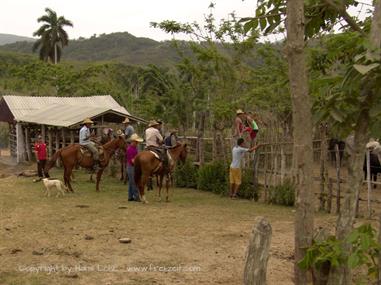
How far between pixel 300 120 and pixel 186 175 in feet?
36.9

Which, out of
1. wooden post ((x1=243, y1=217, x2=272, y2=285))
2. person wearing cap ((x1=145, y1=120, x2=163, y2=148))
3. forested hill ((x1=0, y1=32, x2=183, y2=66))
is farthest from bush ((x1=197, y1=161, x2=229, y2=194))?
forested hill ((x1=0, y1=32, x2=183, y2=66))

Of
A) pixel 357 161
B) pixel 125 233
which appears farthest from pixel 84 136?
pixel 357 161

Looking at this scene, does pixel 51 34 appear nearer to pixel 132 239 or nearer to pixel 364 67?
pixel 132 239

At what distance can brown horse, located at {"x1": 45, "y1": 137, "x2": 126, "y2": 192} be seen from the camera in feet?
43.1

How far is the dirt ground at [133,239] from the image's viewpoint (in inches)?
234

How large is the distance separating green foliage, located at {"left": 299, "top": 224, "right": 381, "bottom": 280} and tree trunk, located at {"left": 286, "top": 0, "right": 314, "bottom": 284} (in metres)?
0.09

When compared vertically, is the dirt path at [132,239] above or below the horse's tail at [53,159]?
below

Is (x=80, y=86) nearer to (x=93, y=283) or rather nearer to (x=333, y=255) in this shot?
(x=93, y=283)

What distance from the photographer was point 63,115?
1864cm

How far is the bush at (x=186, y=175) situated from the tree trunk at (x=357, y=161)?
35.1 feet

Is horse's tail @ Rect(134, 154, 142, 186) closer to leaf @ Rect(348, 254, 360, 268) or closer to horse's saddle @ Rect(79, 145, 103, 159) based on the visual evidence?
horse's saddle @ Rect(79, 145, 103, 159)

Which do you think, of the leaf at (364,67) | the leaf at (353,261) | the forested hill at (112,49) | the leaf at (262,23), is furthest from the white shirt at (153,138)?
the forested hill at (112,49)

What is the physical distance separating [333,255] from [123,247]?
4528 mm

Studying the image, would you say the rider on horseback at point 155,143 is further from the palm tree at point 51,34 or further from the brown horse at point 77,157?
the palm tree at point 51,34
